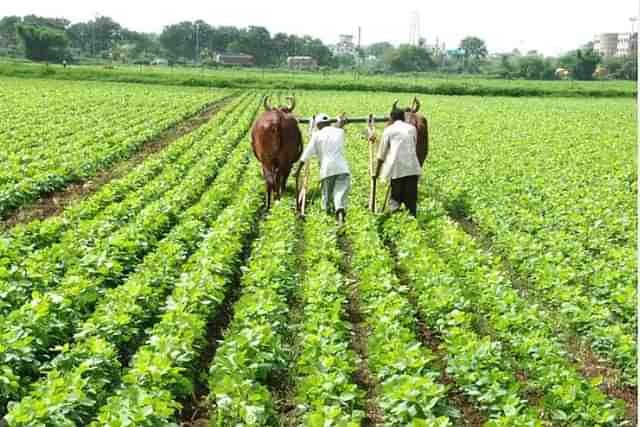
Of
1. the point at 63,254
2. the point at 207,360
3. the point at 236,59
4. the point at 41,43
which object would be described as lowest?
the point at 207,360

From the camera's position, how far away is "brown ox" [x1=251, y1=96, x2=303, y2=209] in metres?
11.8

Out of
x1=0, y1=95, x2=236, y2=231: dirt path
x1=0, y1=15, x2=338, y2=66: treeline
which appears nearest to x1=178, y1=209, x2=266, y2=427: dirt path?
x1=0, y1=95, x2=236, y2=231: dirt path

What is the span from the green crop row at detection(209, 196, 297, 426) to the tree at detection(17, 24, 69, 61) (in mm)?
81519

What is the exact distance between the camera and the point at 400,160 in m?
10.6

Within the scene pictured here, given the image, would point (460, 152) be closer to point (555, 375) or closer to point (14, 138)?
point (14, 138)

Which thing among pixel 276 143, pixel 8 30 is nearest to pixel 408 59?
pixel 8 30

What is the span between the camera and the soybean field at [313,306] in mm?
4848

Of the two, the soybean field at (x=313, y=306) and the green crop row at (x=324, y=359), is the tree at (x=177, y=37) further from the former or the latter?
the green crop row at (x=324, y=359)

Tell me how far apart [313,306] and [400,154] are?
4.62 metres

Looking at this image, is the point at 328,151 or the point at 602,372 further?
the point at 328,151

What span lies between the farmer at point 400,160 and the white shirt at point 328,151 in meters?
0.66

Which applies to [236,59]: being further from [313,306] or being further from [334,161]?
[313,306]

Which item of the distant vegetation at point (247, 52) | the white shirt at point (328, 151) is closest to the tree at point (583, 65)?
the distant vegetation at point (247, 52)

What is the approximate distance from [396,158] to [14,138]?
13417 millimetres
